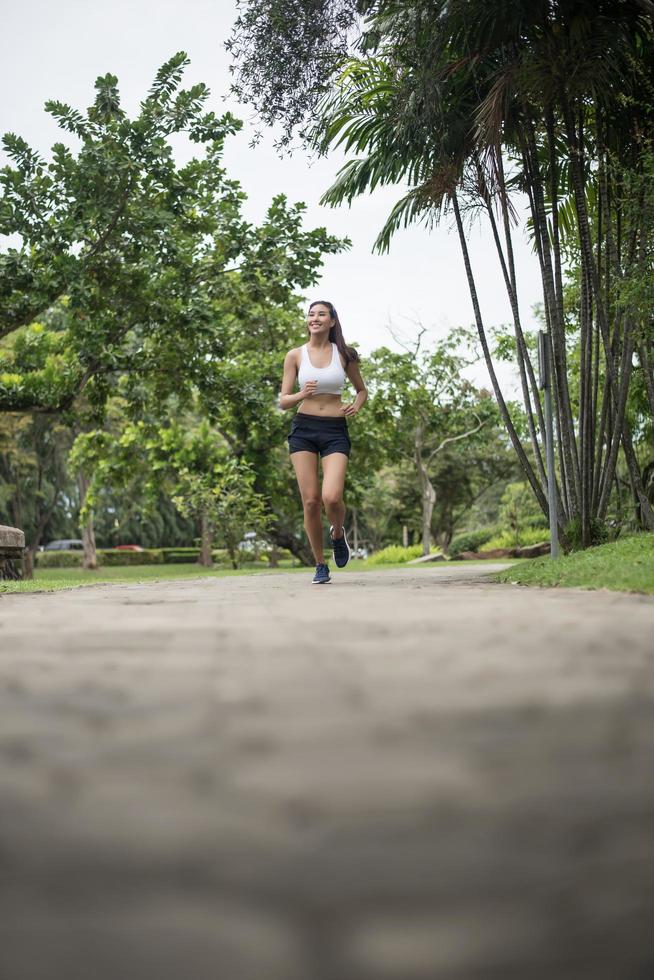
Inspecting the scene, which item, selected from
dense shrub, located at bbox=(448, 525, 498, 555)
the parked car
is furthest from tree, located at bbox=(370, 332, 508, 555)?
the parked car

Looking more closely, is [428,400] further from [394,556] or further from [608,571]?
[608,571]

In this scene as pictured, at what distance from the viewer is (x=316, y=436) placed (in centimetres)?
611

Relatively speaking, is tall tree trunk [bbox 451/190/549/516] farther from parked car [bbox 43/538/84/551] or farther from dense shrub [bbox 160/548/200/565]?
parked car [bbox 43/538/84/551]

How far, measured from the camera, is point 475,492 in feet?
141

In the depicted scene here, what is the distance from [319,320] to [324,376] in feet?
1.47

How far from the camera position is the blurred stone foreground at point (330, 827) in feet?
2.15

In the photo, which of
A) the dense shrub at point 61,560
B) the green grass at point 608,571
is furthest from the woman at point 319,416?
the dense shrub at point 61,560

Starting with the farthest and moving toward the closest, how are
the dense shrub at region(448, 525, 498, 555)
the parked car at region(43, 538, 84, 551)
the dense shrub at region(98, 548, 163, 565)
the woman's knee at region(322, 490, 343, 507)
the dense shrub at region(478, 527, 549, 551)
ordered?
the parked car at region(43, 538, 84, 551) → the dense shrub at region(98, 548, 163, 565) → the dense shrub at region(448, 525, 498, 555) → the dense shrub at region(478, 527, 549, 551) → the woman's knee at region(322, 490, 343, 507)

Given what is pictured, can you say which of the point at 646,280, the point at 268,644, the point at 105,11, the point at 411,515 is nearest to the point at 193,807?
the point at 268,644

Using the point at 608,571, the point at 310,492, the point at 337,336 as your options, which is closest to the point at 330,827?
the point at 608,571

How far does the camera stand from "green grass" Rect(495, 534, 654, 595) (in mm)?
3914

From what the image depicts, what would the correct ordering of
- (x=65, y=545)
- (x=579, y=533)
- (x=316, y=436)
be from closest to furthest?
(x=316, y=436)
(x=579, y=533)
(x=65, y=545)

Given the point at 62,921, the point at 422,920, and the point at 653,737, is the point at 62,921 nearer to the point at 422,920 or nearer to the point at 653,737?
the point at 422,920

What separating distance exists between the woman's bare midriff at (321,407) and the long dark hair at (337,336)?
0.33 meters
